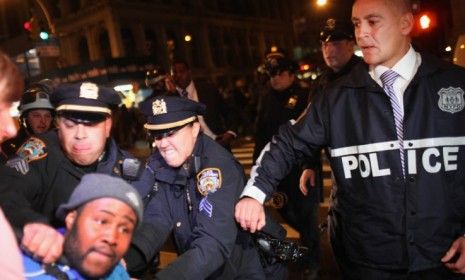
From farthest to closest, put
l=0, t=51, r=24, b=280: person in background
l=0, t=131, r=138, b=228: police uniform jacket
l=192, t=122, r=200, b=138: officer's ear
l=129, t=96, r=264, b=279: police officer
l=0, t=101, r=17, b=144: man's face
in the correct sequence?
l=192, t=122, r=200, b=138: officer's ear → l=0, t=131, r=138, b=228: police uniform jacket → l=129, t=96, r=264, b=279: police officer → l=0, t=101, r=17, b=144: man's face → l=0, t=51, r=24, b=280: person in background

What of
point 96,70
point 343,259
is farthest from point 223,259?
point 96,70

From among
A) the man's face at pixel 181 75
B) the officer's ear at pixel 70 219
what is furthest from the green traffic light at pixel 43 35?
the officer's ear at pixel 70 219

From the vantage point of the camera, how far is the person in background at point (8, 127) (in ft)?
4.51

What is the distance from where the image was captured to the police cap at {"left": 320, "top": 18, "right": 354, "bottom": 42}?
4.27 metres

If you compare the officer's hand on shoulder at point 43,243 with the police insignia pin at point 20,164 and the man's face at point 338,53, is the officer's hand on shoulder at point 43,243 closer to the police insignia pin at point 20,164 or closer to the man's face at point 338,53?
the police insignia pin at point 20,164

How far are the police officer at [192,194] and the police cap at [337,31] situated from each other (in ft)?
6.91

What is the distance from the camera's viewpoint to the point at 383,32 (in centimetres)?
244

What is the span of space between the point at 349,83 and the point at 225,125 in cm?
346

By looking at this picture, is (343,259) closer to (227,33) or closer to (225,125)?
(225,125)

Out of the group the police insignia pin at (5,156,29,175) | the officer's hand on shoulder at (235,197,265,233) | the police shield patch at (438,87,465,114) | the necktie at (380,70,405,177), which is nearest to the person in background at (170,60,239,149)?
the police insignia pin at (5,156,29,175)

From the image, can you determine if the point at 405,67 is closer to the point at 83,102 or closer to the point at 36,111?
the point at 83,102

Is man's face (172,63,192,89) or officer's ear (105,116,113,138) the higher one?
man's face (172,63,192,89)

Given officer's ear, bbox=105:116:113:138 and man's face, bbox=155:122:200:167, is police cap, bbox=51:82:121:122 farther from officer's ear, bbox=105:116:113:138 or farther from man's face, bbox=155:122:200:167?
man's face, bbox=155:122:200:167

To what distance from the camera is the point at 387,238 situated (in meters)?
2.34
